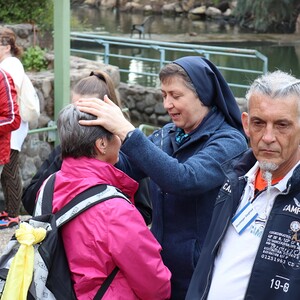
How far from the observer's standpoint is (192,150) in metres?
2.79

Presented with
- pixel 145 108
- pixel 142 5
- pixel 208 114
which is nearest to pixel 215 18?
pixel 142 5

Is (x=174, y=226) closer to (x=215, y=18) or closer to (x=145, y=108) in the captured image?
(x=145, y=108)

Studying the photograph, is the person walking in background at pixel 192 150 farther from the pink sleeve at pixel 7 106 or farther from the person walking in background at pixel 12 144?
the person walking in background at pixel 12 144

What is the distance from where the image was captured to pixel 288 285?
6.56ft

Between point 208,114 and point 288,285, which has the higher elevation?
point 208,114

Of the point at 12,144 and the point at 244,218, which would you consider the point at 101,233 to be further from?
the point at 12,144

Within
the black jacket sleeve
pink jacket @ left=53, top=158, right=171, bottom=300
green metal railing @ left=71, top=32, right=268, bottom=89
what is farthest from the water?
pink jacket @ left=53, top=158, right=171, bottom=300

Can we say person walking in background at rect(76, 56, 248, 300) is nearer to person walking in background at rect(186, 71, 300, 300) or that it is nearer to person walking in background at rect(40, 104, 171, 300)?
person walking in background at rect(40, 104, 171, 300)

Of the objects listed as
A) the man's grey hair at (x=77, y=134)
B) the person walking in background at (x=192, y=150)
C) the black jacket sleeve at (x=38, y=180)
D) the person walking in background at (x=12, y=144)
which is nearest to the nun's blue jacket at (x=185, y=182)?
the person walking in background at (x=192, y=150)

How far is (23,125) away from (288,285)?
4131mm

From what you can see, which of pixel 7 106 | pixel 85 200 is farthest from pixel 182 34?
pixel 85 200

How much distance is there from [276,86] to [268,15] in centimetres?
3043

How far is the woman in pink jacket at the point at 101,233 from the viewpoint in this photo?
2.46 metres

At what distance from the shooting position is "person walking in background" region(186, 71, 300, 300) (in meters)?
2.02
